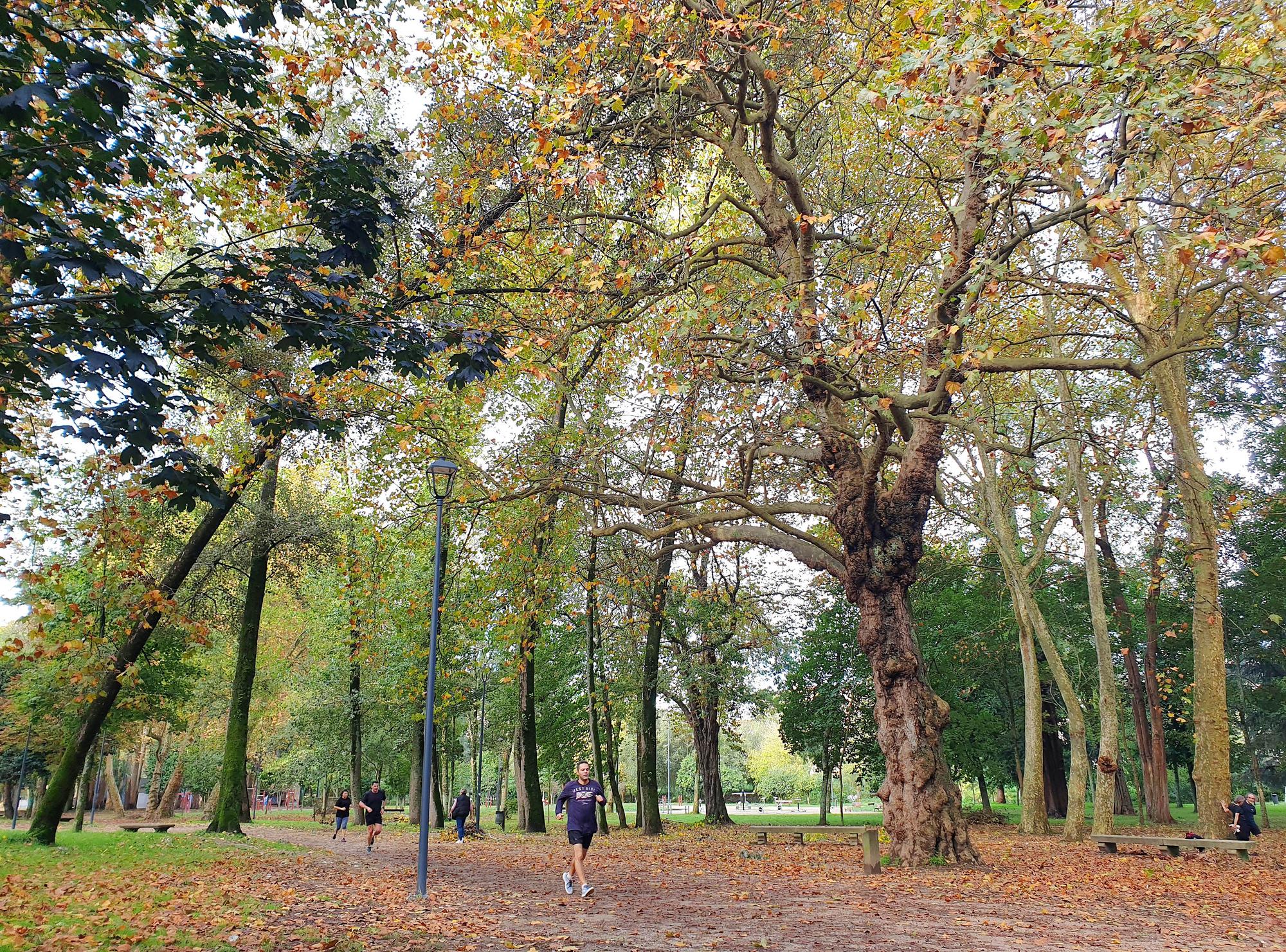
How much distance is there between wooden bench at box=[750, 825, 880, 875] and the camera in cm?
1131

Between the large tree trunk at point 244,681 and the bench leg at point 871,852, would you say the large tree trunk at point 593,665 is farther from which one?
the bench leg at point 871,852

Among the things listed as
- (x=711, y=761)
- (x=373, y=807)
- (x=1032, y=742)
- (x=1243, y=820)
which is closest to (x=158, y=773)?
(x=373, y=807)

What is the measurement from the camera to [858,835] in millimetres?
14375

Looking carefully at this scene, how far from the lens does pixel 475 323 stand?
888 centimetres

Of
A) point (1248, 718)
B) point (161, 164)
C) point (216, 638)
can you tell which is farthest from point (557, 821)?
point (1248, 718)

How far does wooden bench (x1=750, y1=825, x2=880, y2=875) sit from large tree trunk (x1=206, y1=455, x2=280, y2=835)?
1271 centimetres

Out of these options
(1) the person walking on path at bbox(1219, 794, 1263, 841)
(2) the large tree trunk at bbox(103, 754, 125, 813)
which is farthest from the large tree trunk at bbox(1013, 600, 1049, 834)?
(2) the large tree trunk at bbox(103, 754, 125, 813)

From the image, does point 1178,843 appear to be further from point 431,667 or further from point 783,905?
point 431,667

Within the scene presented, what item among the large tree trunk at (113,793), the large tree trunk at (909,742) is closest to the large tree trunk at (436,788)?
the large tree trunk at (909,742)

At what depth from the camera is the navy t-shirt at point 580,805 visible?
10.5 m

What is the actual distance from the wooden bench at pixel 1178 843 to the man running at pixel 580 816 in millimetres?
10120

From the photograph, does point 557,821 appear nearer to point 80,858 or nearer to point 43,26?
point 80,858

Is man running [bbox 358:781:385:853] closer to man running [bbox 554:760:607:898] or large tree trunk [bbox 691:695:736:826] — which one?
man running [bbox 554:760:607:898]

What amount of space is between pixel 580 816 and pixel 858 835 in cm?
648
